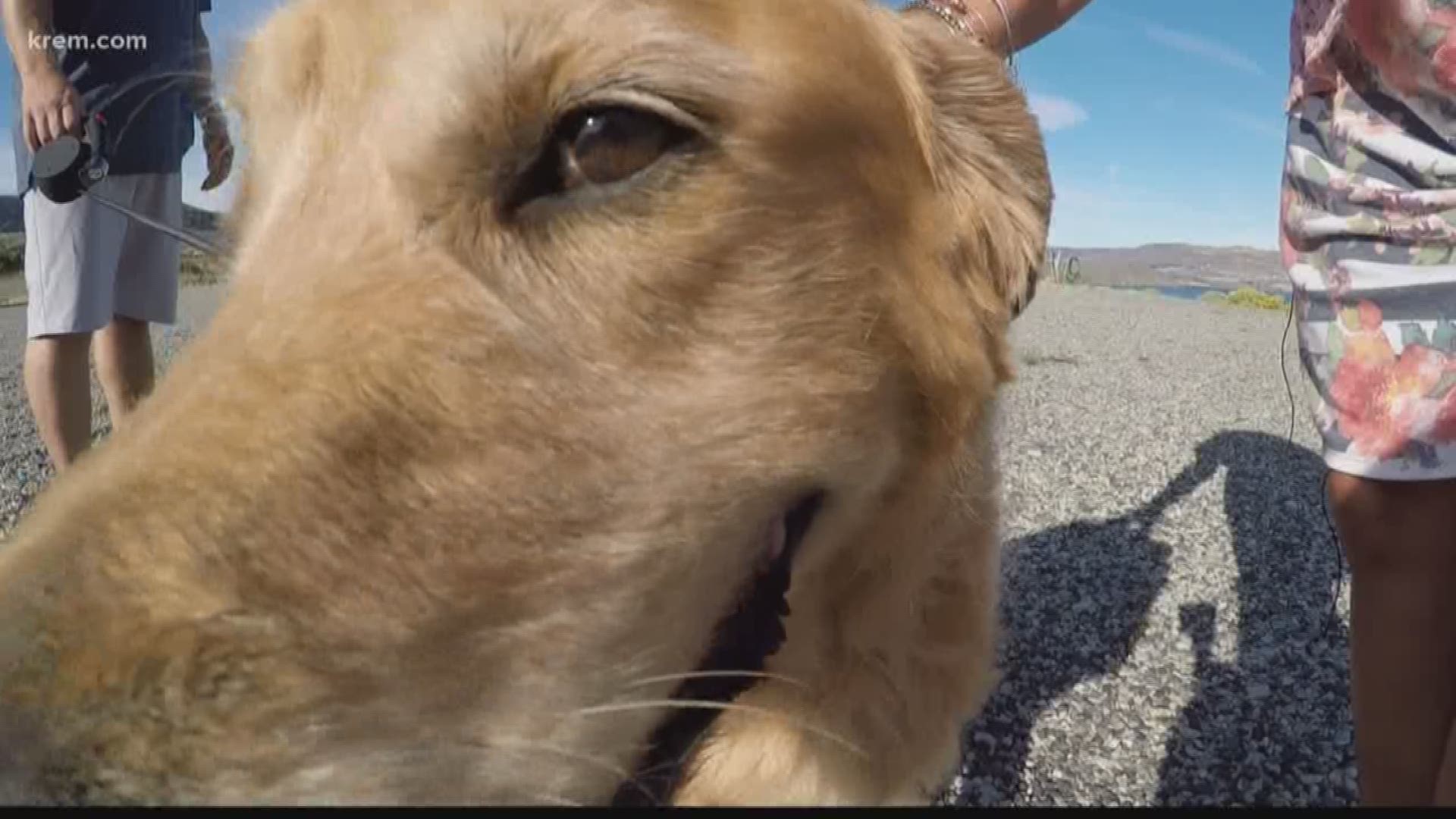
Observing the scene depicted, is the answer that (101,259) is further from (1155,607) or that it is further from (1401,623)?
(1155,607)

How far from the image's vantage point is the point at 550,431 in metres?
1.52

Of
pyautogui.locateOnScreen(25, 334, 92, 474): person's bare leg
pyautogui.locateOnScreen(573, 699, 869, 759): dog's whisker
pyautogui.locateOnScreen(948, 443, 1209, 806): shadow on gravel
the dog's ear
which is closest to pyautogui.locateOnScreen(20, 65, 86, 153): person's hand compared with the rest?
pyautogui.locateOnScreen(25, 334, 92, 474): person's bare leg

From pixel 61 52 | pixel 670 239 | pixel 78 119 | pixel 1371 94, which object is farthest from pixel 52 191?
pixel 1371 94

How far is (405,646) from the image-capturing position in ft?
4.21

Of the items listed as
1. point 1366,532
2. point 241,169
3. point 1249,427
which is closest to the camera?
point 241,169

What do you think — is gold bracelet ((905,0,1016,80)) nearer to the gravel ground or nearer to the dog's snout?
the gravel ground

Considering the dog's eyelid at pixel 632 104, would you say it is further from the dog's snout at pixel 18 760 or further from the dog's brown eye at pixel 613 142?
the dog's snout at pixel 18 760

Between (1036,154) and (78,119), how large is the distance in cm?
363

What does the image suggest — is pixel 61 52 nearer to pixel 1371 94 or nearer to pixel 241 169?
pixel 241 169

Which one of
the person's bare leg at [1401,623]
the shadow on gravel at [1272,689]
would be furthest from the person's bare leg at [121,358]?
the shadow on gravel at [1272,689]

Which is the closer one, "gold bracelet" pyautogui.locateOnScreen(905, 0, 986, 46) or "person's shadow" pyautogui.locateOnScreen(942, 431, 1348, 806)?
"gold bracelet" pyautogui.locateOnScreen(905, 0, 986, 46)

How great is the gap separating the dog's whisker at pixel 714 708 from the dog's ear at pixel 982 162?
3.28ft

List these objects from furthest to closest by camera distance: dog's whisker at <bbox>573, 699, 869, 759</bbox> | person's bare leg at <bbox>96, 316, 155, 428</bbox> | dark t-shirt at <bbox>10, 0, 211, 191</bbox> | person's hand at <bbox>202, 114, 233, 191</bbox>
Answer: person's bare leg at <bbox>96, 316, 155, 428</bbox> < dark t-shirt at <bbox>10, 0, 211, 191</bbox> < person's hand at <bbox>202, 114, 233, 191</bbox> < dog's whisker at <bbox>573, 699, 869, 759</bbox>

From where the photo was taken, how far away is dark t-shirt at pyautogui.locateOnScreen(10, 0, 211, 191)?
4.15 meters
